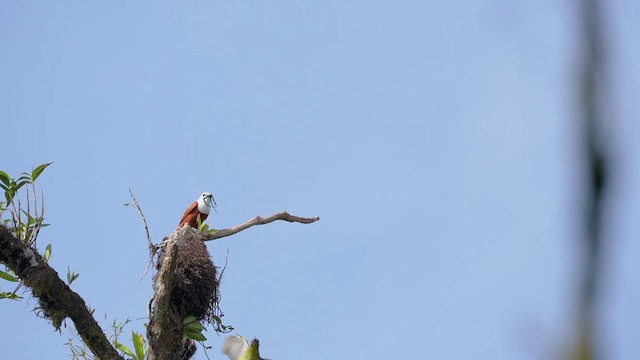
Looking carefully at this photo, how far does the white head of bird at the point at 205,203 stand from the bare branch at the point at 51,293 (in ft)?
9.63

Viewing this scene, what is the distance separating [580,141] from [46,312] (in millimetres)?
5429

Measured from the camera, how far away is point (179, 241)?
6316 mm

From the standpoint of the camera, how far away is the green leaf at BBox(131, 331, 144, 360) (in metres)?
5.73

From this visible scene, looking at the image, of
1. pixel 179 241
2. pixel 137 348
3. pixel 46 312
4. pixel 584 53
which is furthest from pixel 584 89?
pixel 179 241

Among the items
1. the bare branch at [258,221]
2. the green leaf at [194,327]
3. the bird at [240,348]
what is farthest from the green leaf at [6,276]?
the bare branch at [258,221]

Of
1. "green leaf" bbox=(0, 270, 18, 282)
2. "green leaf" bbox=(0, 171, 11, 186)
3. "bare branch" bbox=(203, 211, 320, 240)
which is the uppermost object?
"bare branch" bbox=(203, 211, 320, 240)

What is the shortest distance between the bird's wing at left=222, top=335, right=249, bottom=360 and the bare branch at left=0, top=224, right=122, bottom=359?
3.02 feet

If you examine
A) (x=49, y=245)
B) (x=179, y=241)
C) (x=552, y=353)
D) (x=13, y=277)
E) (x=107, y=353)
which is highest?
(x=179, y=241)

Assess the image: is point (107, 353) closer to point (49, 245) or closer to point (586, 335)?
point (49, 245)

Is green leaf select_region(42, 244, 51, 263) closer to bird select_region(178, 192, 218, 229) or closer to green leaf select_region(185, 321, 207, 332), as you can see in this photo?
green leaf select_region(185, 321, 207, 332)

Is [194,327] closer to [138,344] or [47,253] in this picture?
[138,344]

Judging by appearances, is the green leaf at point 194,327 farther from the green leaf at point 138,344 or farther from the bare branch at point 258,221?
the bare branch at point 258,221

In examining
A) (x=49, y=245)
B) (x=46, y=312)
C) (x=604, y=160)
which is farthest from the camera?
(x=49, y=245)

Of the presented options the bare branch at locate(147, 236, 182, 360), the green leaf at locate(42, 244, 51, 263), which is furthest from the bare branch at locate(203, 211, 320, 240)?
the green leaf at locate(42, 244, 51, 263)
